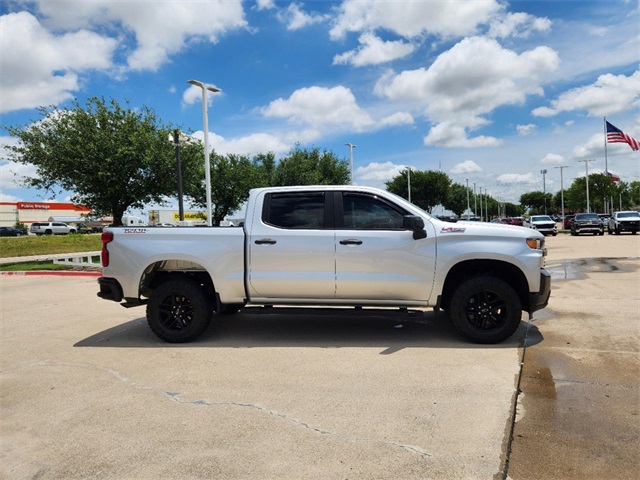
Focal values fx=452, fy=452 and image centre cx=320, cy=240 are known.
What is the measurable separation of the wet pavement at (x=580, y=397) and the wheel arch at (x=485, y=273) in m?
0.66

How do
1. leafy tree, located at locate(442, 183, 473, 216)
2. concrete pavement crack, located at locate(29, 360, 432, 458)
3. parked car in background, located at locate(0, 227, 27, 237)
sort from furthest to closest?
leafy tree, located at locate(442, 183, 473, 216)
parked car in background, located at locate(0, 227, 27, 237)
concrete pavement crack, located at locate(29, 360, 432, 458)

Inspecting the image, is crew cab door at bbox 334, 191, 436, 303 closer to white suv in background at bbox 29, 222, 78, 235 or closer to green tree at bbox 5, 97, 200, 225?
green tree at bbox 5, 97, 200, 225

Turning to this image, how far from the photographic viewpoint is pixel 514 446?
3.05 metres

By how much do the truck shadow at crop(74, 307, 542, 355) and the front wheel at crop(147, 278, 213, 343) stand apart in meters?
0.17

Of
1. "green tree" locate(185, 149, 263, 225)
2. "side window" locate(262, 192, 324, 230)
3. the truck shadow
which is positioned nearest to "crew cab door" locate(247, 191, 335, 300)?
"side window" locate(262, 192, 324, 230)

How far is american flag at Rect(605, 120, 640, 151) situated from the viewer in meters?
36.4

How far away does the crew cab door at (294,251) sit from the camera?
555 cm

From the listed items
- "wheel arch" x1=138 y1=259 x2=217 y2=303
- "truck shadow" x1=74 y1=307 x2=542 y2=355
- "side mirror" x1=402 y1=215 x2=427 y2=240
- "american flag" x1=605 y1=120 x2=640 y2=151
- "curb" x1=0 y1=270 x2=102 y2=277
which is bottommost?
"truck shadow" x1=74 y1=307 x2=542 y2=355

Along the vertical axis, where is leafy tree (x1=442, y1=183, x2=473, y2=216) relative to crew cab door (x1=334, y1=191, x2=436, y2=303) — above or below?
above

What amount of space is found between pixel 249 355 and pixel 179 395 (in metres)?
1.25

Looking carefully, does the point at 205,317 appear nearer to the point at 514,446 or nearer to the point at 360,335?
the point at 360,335

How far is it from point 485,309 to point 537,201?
145586mm

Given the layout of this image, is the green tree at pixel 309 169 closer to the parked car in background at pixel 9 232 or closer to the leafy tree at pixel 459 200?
the parked car in background at pixel 9 232

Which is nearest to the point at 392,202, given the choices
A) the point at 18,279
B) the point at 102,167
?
the point at 18,279
